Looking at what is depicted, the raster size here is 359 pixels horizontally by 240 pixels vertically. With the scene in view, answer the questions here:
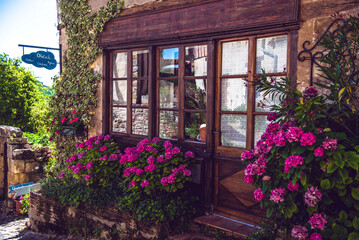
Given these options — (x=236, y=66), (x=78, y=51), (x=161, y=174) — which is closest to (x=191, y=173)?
(x=161, y=174)

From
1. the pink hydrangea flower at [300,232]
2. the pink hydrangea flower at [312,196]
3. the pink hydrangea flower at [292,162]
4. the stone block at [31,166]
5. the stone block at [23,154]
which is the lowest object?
the stone block at [31,166]

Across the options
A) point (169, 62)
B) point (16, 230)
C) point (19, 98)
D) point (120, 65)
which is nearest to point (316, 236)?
point (169, 62)

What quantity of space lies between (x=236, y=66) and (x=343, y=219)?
2.29 metres

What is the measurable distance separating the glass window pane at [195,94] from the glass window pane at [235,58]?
389mm

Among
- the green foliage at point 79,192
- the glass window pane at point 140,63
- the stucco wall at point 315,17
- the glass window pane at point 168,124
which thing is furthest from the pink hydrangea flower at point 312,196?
the glass window pane at point 140,63

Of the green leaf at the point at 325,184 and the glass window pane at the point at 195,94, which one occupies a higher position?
the glass window pane at the point at 195,94

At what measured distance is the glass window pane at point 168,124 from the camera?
5.01 meters

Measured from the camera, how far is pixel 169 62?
199 inches

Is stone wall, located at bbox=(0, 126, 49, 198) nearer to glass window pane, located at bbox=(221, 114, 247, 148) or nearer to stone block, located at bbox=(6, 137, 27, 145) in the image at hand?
stone block, located at bbox=(6, 137, 27, 145)

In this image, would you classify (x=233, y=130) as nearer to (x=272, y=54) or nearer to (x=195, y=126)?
(x=195, y=126)

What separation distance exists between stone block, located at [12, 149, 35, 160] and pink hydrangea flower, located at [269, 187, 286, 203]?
6.77 metres

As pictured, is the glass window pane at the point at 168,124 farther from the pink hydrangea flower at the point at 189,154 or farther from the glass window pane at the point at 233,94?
the glass window pane at the point at 233,94

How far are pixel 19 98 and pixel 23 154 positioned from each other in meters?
5.18

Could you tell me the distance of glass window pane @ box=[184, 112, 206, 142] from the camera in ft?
15.4
